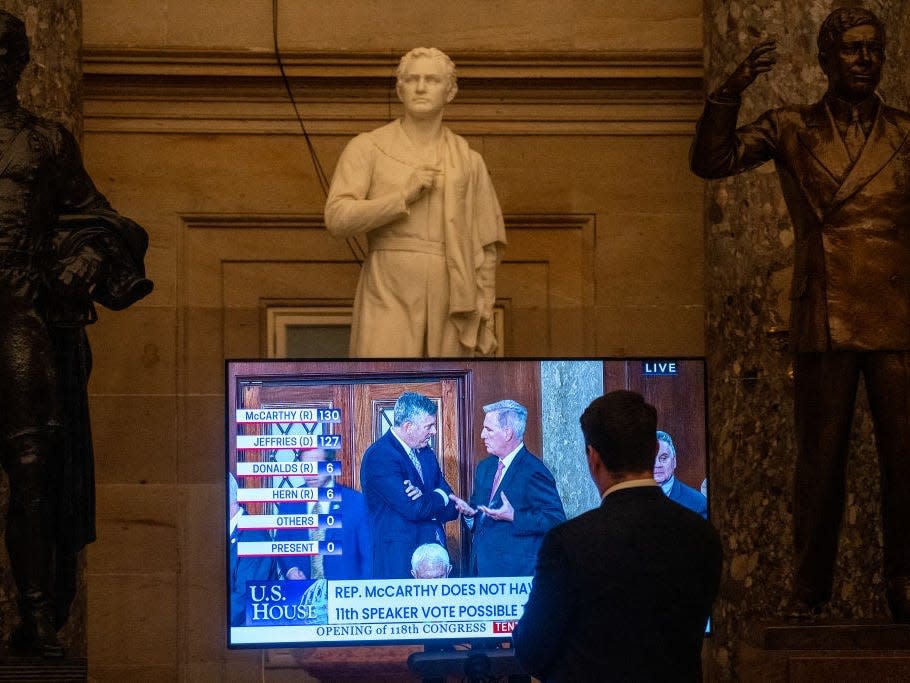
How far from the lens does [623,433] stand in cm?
497

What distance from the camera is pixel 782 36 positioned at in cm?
855

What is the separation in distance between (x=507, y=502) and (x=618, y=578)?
9.72 ft

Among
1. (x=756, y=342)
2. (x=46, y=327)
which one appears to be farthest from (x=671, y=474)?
(x=46, y=327)

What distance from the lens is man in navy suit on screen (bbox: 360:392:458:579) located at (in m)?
7.82

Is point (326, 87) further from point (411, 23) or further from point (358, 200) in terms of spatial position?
point (358, 200)

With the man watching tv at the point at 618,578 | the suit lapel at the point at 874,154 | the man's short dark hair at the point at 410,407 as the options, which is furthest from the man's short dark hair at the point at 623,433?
the man's short dark hair at the point at 410,407

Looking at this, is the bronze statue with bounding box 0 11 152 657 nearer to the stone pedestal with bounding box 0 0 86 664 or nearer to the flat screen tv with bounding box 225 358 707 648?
the flat screen tv with bounding box 225 358 707 648

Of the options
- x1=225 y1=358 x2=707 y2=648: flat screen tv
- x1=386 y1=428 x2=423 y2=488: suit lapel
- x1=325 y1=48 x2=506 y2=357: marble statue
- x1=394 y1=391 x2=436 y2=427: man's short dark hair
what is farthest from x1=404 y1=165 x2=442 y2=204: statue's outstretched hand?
x1=386 y1=428 x2=423 y2=488: suit lapel

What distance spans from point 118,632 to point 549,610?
5.54 m

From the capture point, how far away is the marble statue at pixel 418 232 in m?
8.51

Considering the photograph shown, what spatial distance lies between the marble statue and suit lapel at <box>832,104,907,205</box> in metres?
2.51

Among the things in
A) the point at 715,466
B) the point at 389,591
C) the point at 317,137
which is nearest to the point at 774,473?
the point at 715,466

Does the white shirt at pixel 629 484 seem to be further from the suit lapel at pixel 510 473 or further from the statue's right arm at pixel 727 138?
the suit lapel at pixel 510 473

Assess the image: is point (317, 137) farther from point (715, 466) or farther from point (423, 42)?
point (715, 466)
